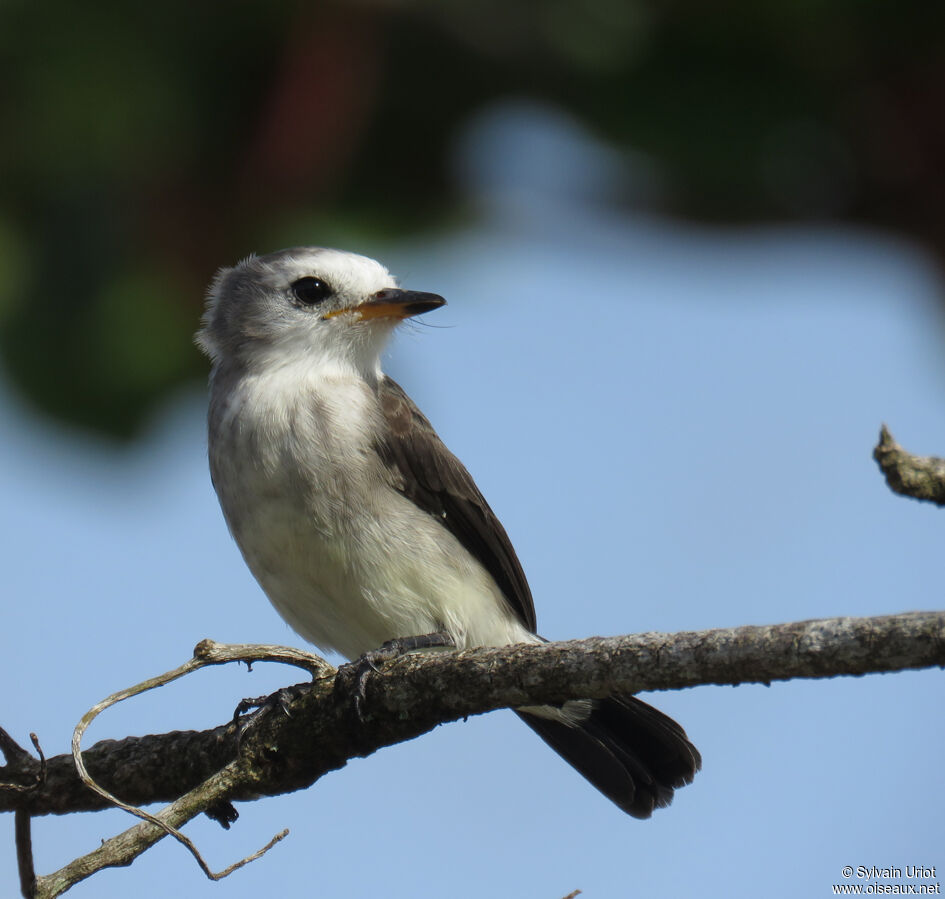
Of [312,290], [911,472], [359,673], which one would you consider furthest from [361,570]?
[911,472]

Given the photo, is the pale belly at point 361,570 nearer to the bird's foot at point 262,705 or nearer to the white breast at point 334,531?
the white breast at point 334,531

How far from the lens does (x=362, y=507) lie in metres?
4.79

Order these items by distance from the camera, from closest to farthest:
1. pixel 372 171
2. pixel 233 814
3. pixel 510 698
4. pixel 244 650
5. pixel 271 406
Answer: pixel 510 698 < pixel 244 650 < pixel 233 814 < pixel 271 406 < pixel 372 171

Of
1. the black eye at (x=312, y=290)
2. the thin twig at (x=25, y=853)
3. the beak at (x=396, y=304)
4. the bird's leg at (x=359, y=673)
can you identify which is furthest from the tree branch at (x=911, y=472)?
the black eye at (x=312, y=290)

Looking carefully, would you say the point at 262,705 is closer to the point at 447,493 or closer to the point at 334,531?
the point at 334,531

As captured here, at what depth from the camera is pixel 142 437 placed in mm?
5703

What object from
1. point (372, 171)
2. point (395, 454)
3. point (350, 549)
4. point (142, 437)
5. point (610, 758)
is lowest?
point (610, 758)

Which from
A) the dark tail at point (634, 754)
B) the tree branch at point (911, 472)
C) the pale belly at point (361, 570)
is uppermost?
the pale belly at point (361, 570)

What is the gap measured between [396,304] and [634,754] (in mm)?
2112

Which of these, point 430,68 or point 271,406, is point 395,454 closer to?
point 271,406

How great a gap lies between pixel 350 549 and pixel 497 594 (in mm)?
836

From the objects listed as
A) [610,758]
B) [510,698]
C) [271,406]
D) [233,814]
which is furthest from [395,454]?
[510,698]

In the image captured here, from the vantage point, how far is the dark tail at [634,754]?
4.88 metres

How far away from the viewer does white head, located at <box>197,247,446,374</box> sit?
550 cm
